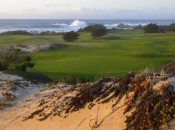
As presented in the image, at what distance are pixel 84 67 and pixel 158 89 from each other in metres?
25.5

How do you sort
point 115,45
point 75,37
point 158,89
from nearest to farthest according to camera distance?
point 158,89 → point 115,45 → point 75,37

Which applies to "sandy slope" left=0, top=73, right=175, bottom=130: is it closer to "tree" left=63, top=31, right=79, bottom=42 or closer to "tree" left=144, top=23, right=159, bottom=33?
"tree" left=63, top=31, right=79, bottom=42

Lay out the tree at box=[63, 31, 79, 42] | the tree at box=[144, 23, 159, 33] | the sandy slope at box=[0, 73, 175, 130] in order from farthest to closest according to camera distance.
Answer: the tree at box=[144, 23, 159, 33]
the tree at box=[63, 31, 79, 42]
the sandy slope at box=[0, 73, 175, 130]

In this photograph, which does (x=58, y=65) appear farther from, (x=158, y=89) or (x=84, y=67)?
(x=158, y=89)

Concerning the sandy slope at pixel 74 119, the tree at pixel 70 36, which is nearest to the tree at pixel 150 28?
the tree at pixel 70 36

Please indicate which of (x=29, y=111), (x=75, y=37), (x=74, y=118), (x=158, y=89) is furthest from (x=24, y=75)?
(x=75, y=37)

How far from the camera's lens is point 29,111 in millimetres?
12531

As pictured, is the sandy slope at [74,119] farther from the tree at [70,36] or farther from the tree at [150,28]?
the tree at [150,28]

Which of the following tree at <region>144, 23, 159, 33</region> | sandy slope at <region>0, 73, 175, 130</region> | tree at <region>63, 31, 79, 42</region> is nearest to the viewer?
sandy slope at <region>0, 73, 175, 130</region>

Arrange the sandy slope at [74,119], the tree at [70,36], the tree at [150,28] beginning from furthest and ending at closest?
the tree at [150,28] → the tree at [70,36] → the sandy slope at [74,119]

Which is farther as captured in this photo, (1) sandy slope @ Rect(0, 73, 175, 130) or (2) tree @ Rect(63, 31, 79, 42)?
(2) tree @ Rect(63, 31, 79, 42)

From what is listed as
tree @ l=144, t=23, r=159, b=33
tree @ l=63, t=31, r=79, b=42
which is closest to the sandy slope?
tree @ l=63, t=31, r=79, b=42

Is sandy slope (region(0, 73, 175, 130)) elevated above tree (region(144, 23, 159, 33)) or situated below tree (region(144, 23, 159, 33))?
above

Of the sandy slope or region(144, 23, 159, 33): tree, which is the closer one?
the sandy slope
